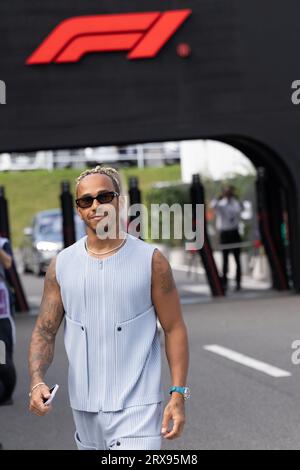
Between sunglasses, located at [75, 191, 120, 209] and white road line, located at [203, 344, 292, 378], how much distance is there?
6.87 m

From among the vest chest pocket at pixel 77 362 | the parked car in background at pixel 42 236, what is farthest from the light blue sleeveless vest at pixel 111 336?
the parked car in background at pixel 42 236

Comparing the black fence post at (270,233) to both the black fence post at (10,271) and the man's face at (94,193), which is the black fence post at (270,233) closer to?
the black fence post at (10,271)

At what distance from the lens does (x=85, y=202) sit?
4.88m

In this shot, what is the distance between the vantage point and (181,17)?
2014 centimetres

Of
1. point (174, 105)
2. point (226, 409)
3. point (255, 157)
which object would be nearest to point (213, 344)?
point (226, 409)

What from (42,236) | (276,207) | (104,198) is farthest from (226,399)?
(42,236)

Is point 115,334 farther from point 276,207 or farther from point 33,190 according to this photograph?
point 33,190

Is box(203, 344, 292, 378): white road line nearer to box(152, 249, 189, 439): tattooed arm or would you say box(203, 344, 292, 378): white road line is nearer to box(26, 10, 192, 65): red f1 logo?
box(152, 249, 189, 439): tattooed arm

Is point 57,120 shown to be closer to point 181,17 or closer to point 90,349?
point 181,17

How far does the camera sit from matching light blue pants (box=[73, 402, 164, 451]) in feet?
15.7

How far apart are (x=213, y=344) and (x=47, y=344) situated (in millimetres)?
9684

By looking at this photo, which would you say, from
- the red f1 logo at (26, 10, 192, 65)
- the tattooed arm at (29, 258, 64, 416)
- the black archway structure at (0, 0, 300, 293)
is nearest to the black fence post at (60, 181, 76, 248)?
the black archway structure at (0, 0, 300, 293)

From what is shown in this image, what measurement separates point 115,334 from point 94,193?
567mm

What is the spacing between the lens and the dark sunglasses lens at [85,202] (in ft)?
16.0
